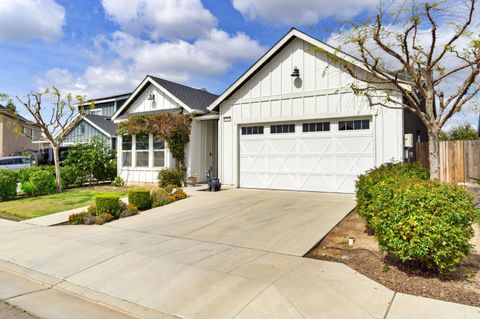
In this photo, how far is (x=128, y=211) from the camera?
32.0 ft

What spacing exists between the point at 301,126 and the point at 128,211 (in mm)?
7261

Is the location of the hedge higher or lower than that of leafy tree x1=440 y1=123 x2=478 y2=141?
lower

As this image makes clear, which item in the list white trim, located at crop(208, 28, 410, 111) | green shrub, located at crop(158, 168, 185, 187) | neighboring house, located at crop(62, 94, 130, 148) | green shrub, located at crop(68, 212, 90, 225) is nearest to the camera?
green shrub, located at crop(68, 212, 90, 225)

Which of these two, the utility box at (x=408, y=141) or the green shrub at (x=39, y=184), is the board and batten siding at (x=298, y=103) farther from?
the green shrub at (x=39, y=184)

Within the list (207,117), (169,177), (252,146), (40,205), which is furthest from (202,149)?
(40,205)

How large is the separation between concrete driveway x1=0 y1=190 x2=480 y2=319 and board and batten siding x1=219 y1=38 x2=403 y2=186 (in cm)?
426

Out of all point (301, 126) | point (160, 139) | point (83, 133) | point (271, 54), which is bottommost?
point (160, 139)

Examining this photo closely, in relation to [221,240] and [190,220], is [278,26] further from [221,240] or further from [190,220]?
[221,240]

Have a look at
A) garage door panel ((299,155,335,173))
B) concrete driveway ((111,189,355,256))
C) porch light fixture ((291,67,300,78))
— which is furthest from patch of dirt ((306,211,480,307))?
porch light fixture ((291,67,300,78))

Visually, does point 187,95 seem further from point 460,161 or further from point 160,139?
point 460,161

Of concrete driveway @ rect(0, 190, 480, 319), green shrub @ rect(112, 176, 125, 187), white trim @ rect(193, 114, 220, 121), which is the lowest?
concrete driveway @ rect(0, 190, 480, 319)

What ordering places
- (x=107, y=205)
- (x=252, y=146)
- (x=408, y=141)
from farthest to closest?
1. (x=252, y=146)
2. (x=408, y=141)
3. (x=107, y=205)

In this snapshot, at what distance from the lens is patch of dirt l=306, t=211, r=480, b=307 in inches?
164

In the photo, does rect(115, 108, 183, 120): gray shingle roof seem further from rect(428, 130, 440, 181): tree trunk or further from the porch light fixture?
rect(428, 130, 440, 181): tree trunk
